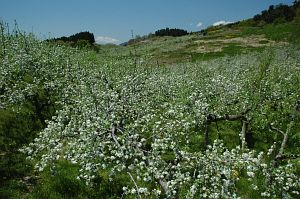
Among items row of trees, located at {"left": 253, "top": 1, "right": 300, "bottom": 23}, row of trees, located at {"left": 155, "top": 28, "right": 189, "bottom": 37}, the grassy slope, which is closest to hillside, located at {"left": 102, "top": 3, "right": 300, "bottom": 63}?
the grassy slope

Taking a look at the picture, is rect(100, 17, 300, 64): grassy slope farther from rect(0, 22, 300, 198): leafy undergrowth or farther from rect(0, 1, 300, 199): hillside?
rect(0, 1, 300, 199): hillside

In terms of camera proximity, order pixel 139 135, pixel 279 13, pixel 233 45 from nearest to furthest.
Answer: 1. pixel 139 135
2. pixel 233 45
3. pixel 279 13

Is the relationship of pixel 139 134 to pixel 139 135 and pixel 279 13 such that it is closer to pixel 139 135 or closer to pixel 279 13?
pixel 139 135

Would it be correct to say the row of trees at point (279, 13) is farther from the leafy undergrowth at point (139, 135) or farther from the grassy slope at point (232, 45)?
the leafy undergrowth at point (139, 135)

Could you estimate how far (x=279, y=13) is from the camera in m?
93.8

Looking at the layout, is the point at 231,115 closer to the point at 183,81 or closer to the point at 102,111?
the point at 183,81

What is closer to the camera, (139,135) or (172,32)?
(139,135)

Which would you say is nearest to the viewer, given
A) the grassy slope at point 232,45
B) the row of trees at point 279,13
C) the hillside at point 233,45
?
the hillside at point 233,45

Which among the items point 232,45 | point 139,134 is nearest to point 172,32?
point 232,45

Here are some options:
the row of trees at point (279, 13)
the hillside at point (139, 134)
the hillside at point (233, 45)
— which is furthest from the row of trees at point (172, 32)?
the hillside at point (139, 134)

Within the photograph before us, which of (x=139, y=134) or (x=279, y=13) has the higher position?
(x=279, y=13)

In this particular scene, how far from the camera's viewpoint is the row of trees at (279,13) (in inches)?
3556

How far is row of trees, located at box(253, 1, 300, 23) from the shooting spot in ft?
296

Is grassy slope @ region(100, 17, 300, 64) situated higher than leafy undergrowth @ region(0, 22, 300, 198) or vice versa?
Answer: grassy slope @ region(100, 17, 300, 64)
